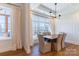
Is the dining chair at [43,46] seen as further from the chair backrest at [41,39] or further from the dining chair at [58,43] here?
the dining chair at [58,43]

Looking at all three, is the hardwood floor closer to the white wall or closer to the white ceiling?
the white wall

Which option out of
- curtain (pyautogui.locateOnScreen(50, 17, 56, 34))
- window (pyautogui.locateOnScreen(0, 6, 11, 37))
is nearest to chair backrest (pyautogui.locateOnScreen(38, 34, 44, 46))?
curtain (pyautogui.locateOnScreen(50, 17, 56, 34))

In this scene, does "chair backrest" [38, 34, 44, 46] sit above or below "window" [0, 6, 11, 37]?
below

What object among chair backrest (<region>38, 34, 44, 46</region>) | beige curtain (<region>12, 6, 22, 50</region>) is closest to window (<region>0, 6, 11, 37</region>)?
beige curtain (<region>12, 6, 22, 50</region>)

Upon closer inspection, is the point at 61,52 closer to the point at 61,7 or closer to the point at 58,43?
the point at 58,43

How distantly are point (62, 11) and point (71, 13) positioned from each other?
163mm

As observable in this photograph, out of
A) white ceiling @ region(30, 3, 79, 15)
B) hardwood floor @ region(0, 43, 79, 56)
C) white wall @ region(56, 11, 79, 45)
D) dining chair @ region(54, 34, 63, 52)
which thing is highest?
white ceiling @ region(30, 3, 79, 15)

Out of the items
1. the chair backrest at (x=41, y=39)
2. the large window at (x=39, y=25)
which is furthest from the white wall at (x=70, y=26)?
the chair backrest at (x=41, y=39)

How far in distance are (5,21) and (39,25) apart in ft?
2.00

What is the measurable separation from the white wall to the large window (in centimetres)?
20

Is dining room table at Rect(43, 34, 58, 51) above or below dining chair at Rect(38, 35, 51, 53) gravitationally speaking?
above

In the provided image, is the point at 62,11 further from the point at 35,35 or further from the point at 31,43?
the point at 31,43

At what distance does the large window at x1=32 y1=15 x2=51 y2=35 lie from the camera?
1.85 meters

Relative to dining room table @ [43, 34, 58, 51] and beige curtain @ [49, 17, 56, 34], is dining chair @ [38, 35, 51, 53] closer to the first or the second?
dining room table @ [43, 34, 58, 51]
